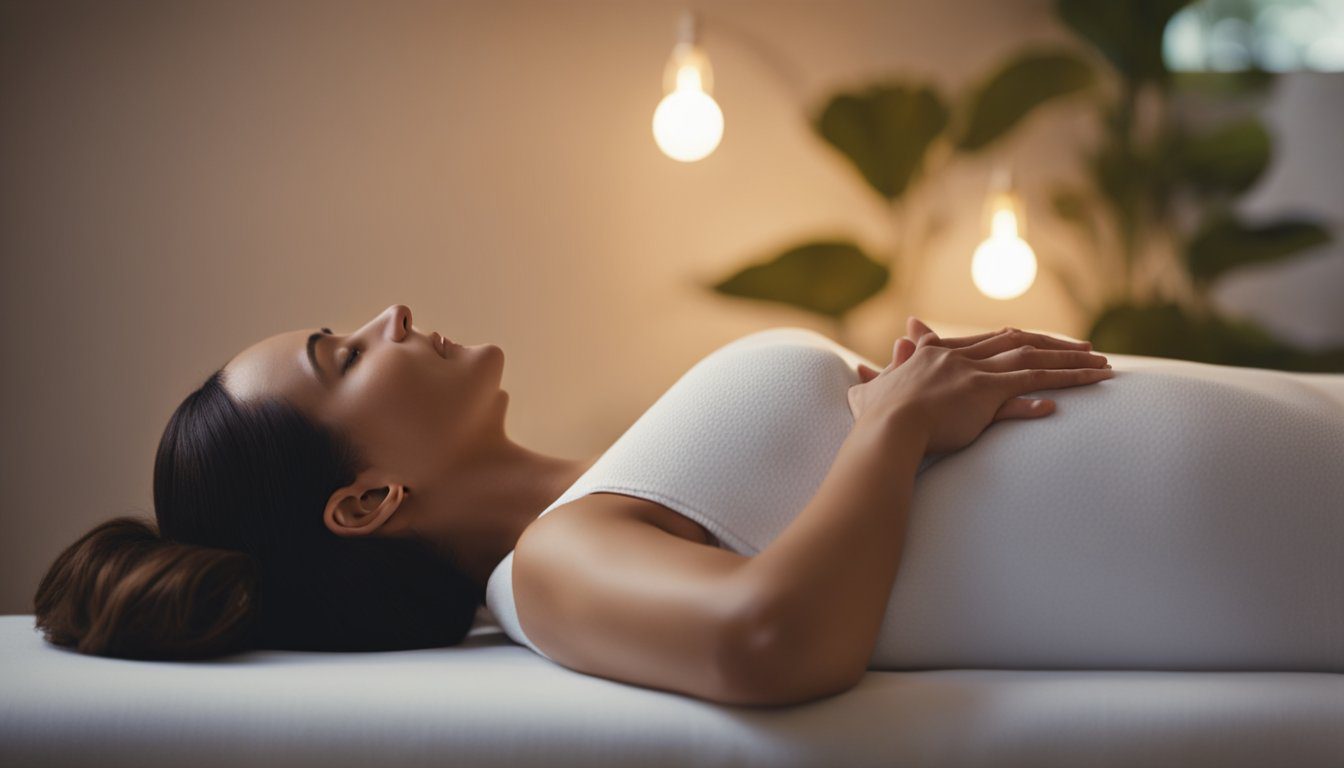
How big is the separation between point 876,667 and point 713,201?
6.86 ft

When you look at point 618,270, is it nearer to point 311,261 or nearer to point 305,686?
point 311,261

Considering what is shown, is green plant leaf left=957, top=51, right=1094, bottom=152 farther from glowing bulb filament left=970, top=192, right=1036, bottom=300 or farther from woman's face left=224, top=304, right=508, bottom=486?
woman's face left=224, top=304, right=508, bottom=486

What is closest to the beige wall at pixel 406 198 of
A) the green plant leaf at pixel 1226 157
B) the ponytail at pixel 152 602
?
the green plant leaf at pixel 1226 157

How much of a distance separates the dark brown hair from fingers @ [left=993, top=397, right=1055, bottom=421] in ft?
2.01

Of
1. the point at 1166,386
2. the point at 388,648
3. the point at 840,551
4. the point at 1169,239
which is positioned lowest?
the point at 388,648

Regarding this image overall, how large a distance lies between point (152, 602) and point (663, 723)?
49cm

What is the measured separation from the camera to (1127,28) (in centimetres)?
251

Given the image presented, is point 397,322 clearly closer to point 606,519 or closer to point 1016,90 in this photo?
point 606,519

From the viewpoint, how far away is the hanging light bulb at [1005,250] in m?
2.41

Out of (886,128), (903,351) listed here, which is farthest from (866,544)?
(886,128)

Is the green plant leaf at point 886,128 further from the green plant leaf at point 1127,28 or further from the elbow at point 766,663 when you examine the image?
the elbow at point 766,663

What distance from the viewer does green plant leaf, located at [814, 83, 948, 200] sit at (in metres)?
2.50

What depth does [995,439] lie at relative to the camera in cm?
87

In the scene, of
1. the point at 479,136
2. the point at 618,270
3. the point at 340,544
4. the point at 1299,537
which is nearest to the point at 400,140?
the point at 479,136
